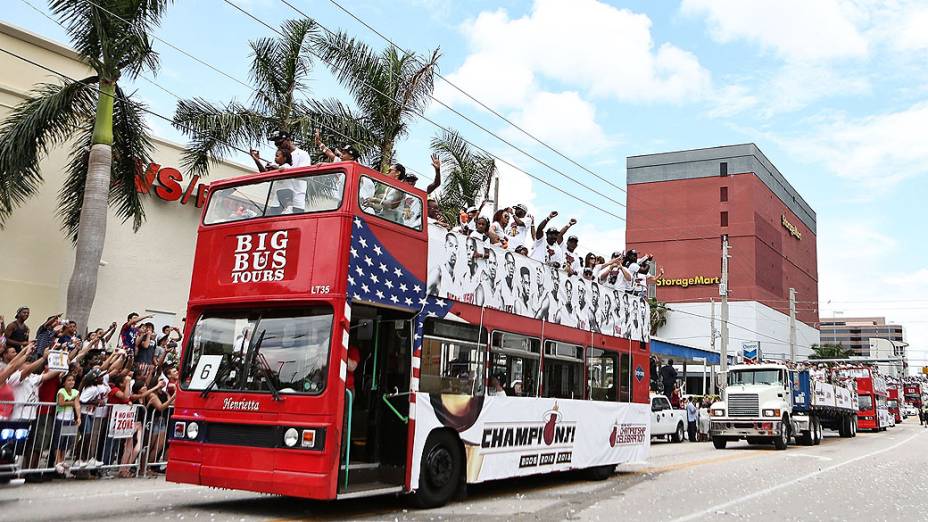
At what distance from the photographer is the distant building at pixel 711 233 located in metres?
71.5

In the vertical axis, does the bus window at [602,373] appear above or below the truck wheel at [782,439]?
above

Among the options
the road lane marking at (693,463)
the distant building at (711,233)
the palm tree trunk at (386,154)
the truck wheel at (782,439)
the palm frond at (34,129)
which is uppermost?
the distant building at (711,233)

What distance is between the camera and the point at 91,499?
31.0 feet

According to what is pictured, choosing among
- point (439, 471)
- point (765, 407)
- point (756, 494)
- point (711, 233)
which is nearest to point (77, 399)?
point (439, 471)

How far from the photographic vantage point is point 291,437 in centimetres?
806

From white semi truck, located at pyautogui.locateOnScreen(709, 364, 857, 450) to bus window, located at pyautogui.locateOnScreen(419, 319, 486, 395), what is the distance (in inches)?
627

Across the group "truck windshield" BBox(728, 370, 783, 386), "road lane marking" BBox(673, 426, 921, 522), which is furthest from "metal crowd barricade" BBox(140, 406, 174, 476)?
"truck windshield" BBox(728, 370, 783, 386)

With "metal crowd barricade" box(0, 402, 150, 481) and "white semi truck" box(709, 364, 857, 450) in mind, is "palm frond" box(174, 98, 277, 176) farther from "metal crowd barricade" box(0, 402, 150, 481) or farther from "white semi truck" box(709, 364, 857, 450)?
"white semi truck" box(709, 364, 857, 450)

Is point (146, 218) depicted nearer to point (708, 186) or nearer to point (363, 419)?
point (363, 419)

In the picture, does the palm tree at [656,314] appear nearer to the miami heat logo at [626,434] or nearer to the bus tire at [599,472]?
the miami heat logo at [626,434]

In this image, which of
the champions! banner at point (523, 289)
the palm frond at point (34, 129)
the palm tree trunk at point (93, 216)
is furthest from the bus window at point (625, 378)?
the palm frond at point (34, 129)

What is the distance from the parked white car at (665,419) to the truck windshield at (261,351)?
738 inches

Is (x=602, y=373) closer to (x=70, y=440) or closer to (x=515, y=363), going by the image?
(x=515, y=363)

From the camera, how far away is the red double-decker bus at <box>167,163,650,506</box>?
8203 mm
